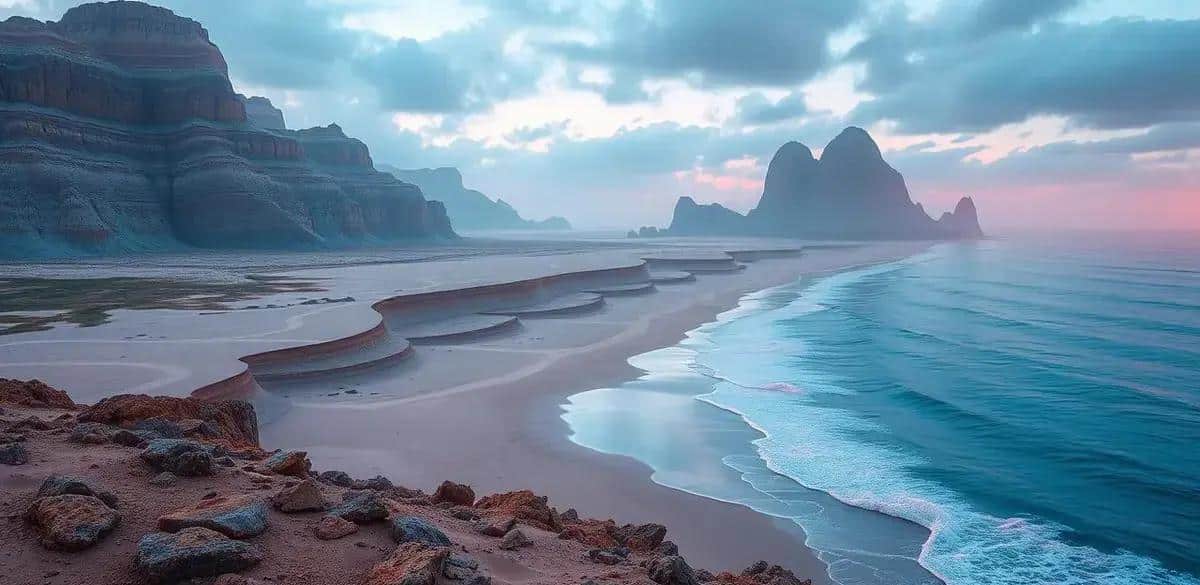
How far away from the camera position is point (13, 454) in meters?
5.52

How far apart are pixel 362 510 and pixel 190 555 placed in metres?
1.19

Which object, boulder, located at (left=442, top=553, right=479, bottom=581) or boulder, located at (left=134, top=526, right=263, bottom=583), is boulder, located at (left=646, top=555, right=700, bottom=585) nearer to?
boulder, located at (left=442, top=553, right=479, bottom=581)

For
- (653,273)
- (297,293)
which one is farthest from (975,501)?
(653,273)

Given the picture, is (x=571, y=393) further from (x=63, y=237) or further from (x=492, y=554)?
(x=63, y=237)

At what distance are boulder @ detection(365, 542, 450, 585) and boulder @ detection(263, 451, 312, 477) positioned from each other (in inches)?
75.2

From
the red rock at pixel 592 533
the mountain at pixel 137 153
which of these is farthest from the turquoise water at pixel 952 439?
the mountain at pixel 137 153

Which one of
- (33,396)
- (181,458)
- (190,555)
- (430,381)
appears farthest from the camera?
(430,381)

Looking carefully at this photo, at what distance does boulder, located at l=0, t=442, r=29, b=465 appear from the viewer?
17.9ft

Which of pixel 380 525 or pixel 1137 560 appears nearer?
pixel 380 525

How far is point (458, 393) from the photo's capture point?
54.9 ft

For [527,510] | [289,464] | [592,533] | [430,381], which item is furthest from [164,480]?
[430,381]

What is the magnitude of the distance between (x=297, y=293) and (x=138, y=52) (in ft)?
221

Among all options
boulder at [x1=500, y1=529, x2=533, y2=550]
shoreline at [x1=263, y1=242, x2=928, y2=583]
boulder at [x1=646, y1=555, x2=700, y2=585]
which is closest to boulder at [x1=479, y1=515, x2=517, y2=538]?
boulder at [x1=500, y1=529, x2=533, y2=550]

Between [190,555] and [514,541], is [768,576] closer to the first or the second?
[514,541]
